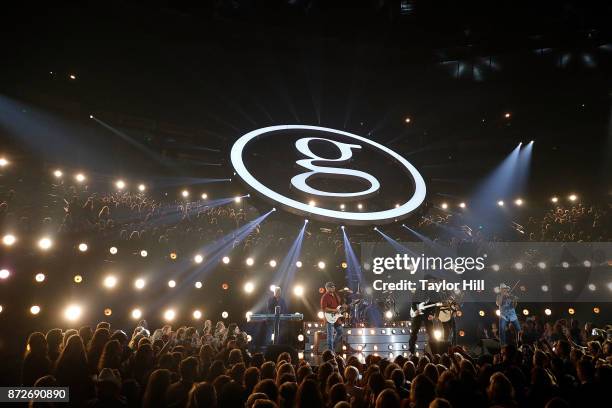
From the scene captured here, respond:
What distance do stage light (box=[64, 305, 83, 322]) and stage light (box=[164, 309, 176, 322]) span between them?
3030mm

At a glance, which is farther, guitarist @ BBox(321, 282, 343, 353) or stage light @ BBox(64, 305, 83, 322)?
stage light @ BBox(64, 305, 83, 322)

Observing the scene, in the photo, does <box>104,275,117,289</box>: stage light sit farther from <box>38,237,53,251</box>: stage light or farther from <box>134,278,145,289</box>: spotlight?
<box>38,237,53,251</box>: stage light

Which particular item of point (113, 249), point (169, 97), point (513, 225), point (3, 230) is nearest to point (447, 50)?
point (513, 225)

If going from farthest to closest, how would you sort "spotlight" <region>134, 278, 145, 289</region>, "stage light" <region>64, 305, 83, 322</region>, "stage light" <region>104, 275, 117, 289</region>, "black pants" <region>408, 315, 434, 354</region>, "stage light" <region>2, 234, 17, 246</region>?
"spotlight" <region>134, 278, 145, 289</region>, "stage light" <region>104, 275, 117, 289</region>, "stage light" <region>64, 305, 83, 322</region>, "black pants" <region>408, 315, 434, 354</region>, "stage light" <region>2, 234, 17, 246</region>

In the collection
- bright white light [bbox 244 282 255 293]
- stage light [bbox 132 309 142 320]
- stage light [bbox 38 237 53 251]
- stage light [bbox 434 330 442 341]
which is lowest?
stage light [bbox 434 330 442 341]

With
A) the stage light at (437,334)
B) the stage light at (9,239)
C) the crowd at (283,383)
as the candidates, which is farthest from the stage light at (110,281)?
the stage light at (437,334)

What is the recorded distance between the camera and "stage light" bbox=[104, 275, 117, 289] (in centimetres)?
1279

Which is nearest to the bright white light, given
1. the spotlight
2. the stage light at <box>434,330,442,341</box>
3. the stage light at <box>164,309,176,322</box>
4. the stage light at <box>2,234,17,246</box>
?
the stage light at <box>164,309,176,322</box>

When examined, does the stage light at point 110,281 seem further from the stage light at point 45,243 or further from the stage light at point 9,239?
the stage light at point 9,239

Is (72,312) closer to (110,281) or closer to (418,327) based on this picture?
(110,281)

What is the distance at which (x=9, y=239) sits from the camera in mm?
10555

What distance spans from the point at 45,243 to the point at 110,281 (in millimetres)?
2453

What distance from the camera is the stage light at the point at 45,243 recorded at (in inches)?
440

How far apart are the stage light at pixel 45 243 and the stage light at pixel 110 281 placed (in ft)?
7.10
